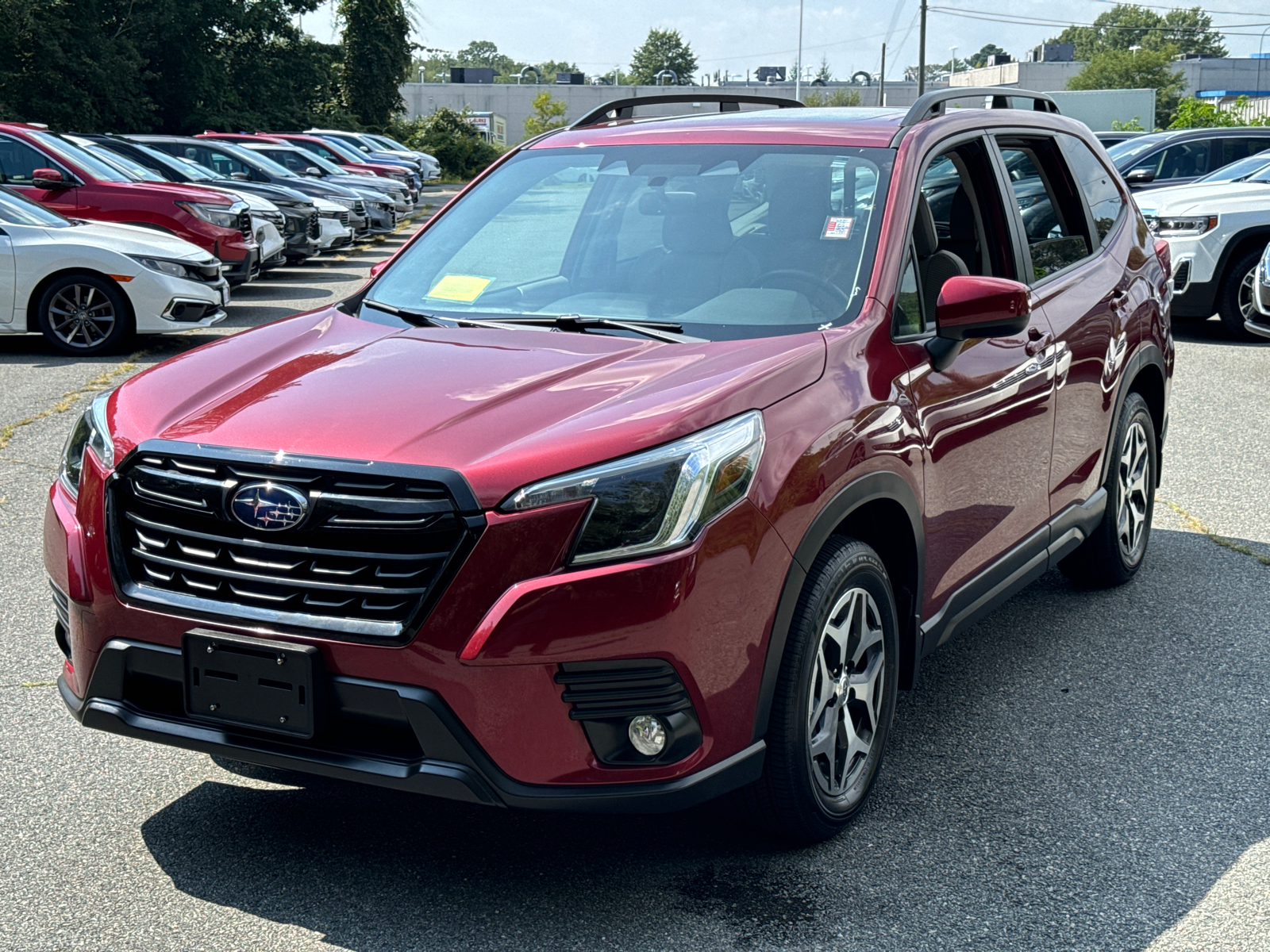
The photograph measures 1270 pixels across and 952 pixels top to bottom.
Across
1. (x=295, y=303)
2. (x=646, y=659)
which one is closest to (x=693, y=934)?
(x=646, y=659)

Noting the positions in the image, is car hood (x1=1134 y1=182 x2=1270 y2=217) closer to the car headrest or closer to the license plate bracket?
the car headrest

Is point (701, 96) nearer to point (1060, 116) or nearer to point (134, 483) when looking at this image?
point (1060, 116)

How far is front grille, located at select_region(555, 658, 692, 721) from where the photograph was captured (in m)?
2.81

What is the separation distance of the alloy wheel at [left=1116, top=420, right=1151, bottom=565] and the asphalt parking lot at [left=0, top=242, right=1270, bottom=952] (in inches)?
28.4

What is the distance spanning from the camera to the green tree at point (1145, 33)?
174125 mm

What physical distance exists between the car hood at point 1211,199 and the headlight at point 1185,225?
0.06 metres

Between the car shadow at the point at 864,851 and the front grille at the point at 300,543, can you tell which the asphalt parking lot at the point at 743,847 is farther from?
the front grille at the point at 300,543

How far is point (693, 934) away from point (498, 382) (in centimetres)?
133

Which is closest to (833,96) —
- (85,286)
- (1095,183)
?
(85,286)

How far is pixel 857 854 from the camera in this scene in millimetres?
3408

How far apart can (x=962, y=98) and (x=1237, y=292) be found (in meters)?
8.81

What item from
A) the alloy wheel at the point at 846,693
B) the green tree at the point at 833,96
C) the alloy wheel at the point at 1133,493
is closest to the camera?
the alloy wheel at the point at 846,693

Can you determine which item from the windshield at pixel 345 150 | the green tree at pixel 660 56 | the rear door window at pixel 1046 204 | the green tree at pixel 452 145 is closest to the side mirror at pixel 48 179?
the rear door window at pixel 1046 204

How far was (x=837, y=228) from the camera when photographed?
3.88 m
